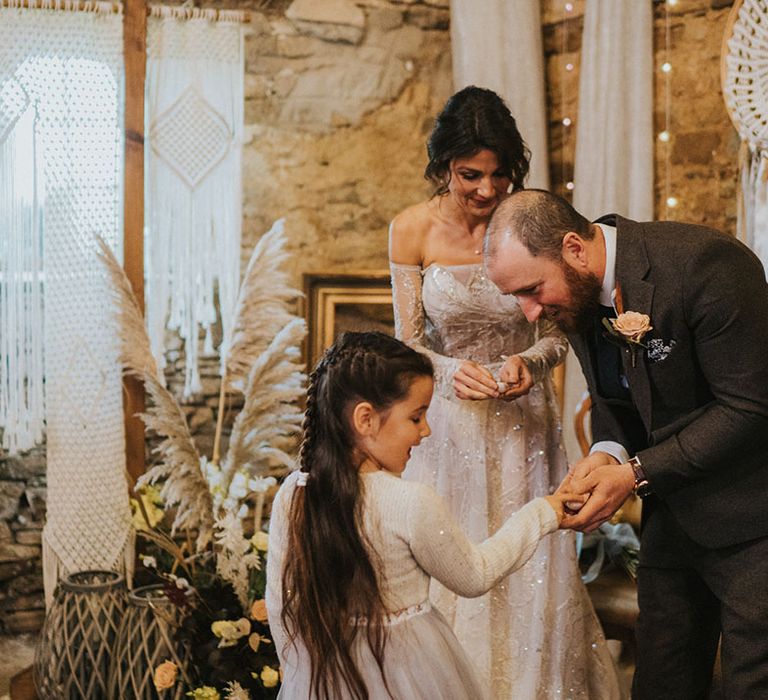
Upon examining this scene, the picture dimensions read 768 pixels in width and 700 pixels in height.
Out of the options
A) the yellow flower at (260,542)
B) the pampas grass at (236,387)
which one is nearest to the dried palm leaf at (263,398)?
the pampas grass at (236,387)

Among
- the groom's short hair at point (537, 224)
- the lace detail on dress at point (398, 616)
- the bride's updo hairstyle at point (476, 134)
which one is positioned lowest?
the lace detail on dress at point (398, 616)

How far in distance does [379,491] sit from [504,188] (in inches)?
44.0

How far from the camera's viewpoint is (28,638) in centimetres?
403

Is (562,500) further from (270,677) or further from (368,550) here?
(270,677)

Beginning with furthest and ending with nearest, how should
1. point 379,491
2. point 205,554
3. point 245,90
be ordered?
point 245,90 → point 205,554 → point 379,491

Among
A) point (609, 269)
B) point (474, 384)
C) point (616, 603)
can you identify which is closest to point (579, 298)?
point (609, 269)

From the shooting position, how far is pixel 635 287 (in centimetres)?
203

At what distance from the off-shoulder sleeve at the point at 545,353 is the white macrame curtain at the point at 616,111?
1.25m

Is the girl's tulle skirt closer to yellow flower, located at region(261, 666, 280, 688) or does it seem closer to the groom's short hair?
the groom's short hair

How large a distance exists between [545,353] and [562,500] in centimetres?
68

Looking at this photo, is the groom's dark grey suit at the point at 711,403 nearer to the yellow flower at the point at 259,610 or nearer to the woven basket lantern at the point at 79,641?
the yellow flower at the point at 259,610

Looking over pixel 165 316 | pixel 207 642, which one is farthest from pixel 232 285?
pixel 207 642

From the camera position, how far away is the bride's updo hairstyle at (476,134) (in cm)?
261

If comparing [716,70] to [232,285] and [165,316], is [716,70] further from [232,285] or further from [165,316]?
[165,316]
